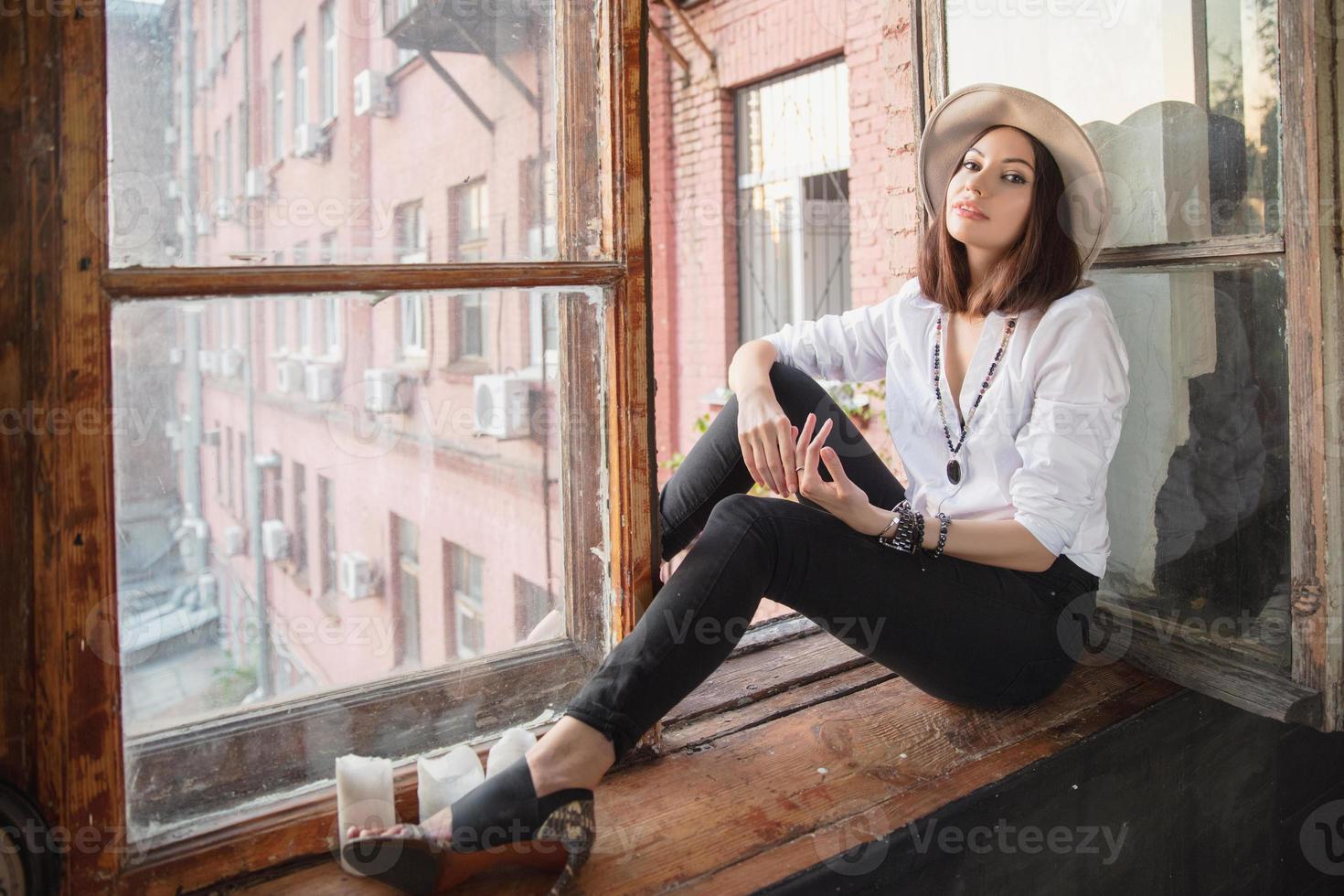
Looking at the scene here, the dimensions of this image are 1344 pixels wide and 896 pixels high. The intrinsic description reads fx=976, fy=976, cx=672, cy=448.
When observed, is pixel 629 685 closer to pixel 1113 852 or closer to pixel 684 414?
pixel 1113 852

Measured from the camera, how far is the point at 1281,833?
2.10m

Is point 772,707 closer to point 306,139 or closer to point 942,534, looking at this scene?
point 942,534

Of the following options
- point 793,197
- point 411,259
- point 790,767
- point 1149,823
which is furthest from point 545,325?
point 793,197

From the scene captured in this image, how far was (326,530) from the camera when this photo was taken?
1.36m

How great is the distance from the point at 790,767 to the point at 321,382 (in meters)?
0.95

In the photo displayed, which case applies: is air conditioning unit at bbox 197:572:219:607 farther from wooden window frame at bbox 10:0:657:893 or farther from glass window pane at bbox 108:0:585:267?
glass window pane at bbox 108:0:585:267

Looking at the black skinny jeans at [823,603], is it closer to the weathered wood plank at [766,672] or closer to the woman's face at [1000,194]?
the weathered wood plank at [766,672]

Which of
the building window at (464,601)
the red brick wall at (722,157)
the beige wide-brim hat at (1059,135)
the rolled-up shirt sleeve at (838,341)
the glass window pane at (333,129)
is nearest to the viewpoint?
the glass window pane at (333,129)

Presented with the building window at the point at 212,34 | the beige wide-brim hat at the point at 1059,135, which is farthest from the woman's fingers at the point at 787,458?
the building window at the point at 212,34

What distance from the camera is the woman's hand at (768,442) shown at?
5.65ft

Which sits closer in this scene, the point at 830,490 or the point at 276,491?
the point at 276,491

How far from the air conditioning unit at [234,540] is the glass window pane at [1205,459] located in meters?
1.71

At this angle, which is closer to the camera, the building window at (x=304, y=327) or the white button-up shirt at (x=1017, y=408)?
the building window at (x=304, y=327)

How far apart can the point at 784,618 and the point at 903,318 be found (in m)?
0.76
